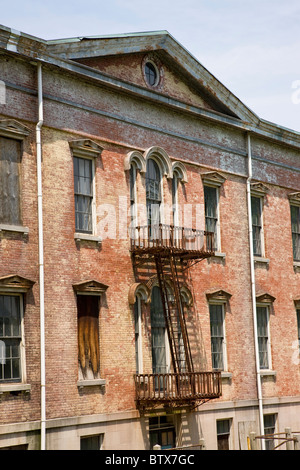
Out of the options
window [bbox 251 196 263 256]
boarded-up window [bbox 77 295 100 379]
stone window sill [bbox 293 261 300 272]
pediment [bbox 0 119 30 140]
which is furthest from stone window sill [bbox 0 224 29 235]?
stone window sill [bbox 293 261 300 272]

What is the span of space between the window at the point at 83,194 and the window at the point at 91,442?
5470mm

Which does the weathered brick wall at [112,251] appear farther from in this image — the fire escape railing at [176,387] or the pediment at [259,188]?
the fire escape railing at [176,387]

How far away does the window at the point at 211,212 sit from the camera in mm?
26969

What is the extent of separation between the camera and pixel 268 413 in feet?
92.0

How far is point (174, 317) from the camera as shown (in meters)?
24.9

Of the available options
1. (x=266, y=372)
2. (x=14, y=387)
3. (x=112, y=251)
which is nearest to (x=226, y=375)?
(x=266, y=372)

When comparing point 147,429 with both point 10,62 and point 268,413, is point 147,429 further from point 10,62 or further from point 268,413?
point 10,62

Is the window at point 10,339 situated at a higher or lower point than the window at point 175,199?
lower

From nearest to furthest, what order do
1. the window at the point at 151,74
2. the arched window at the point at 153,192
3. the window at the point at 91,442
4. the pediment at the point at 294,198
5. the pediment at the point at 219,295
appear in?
1. the window at the point at 91,442
2. the arched window at the point at 153,192
3. the window at the point at 151,74
4. the pediment at the point at 219,295
5. the pediment at the point at 294,198

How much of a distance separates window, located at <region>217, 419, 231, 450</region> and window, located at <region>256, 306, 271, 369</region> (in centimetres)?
276

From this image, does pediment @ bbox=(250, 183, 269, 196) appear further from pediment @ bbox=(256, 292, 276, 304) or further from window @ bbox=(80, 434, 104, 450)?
window @ bbox=(80, 434, 104, 450)

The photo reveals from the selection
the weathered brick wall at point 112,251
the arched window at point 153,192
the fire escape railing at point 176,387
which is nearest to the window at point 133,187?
the weathered brick wall at point 112,251
